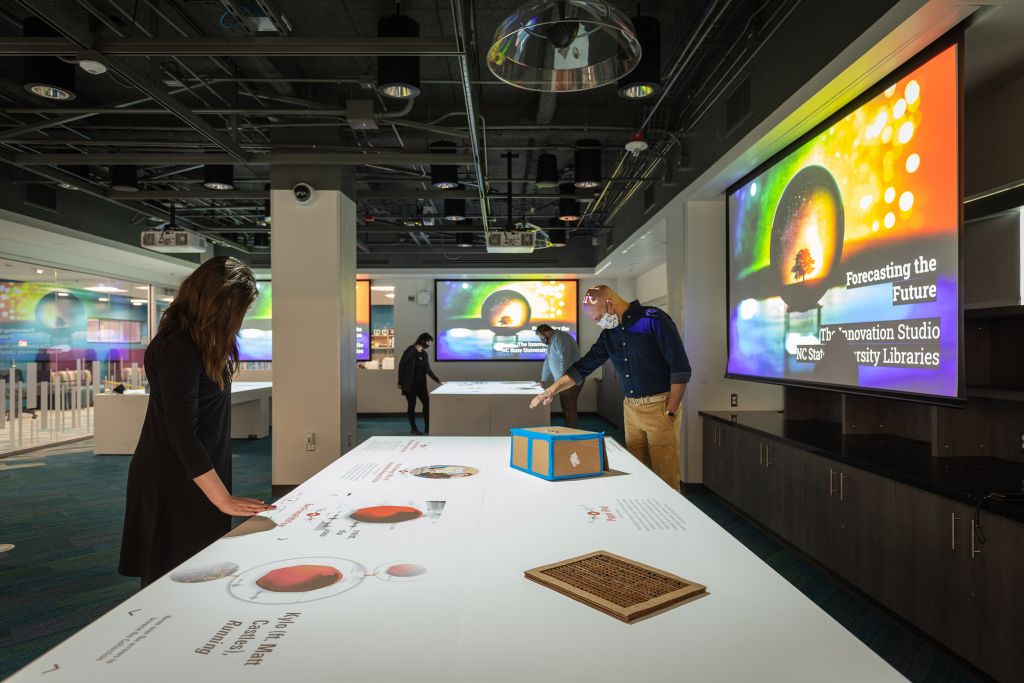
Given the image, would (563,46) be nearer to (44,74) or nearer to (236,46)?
(236,46)

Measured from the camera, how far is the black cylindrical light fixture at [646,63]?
13.6 feet

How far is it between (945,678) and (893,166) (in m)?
2.31

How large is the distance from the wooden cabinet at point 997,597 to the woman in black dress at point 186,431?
2.54m

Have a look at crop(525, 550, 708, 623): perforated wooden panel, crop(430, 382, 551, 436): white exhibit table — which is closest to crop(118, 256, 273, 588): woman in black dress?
crop(525, 550, 708, 623): perforated wooden panel

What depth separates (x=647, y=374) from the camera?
379 centimetres

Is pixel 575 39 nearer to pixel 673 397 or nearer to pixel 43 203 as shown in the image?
pixel 673 397

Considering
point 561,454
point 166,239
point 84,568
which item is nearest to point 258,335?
point 166,239

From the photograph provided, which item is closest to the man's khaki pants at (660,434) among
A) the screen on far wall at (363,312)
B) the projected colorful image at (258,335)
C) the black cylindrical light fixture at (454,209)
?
the black cylindrical light fixture at (454,209)

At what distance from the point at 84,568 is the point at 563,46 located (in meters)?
4.03

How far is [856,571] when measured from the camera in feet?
10.6

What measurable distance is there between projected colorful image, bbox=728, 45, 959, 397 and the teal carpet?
112 centimetres

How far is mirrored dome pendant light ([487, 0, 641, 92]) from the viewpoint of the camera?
6.68ft

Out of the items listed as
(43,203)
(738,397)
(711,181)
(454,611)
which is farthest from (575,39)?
(43,203)

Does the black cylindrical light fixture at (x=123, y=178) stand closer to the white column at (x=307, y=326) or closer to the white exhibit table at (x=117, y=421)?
the white column at (x=307, y=326)
